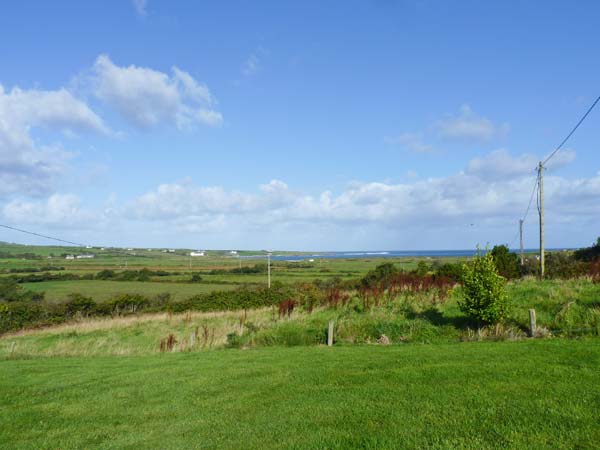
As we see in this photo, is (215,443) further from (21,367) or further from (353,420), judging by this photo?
(21,367)

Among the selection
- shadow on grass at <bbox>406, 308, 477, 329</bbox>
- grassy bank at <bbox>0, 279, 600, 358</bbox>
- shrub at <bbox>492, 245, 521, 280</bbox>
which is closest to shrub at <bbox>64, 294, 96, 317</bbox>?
grassy bank at <bbox>0, 279, 600, 358</bbox>

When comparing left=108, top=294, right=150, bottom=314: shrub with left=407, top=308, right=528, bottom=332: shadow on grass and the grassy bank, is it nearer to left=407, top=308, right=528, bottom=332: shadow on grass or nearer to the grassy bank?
the grassy bank

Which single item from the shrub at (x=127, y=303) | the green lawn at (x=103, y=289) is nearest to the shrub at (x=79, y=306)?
the shrub at (x=127, y=303)

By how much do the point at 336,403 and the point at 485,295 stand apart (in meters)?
9.85

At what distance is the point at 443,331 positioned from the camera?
54.9 ft

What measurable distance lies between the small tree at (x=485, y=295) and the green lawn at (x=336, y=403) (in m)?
3.20

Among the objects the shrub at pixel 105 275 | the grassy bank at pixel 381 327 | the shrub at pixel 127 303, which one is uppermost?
the grassy bank at pixel 381 327

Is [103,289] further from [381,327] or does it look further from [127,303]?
[381,327]

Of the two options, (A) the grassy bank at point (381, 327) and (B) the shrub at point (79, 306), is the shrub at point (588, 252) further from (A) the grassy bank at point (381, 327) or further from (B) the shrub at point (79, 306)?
(B) the shrub at point (79, 306)

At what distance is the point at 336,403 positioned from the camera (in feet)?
25.6

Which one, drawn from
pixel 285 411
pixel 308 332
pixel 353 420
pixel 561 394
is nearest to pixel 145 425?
pixel 285 411

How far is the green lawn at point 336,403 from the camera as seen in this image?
595cm

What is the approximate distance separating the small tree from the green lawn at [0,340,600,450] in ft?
10.5

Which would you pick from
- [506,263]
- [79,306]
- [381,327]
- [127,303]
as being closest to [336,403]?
[381,327]
